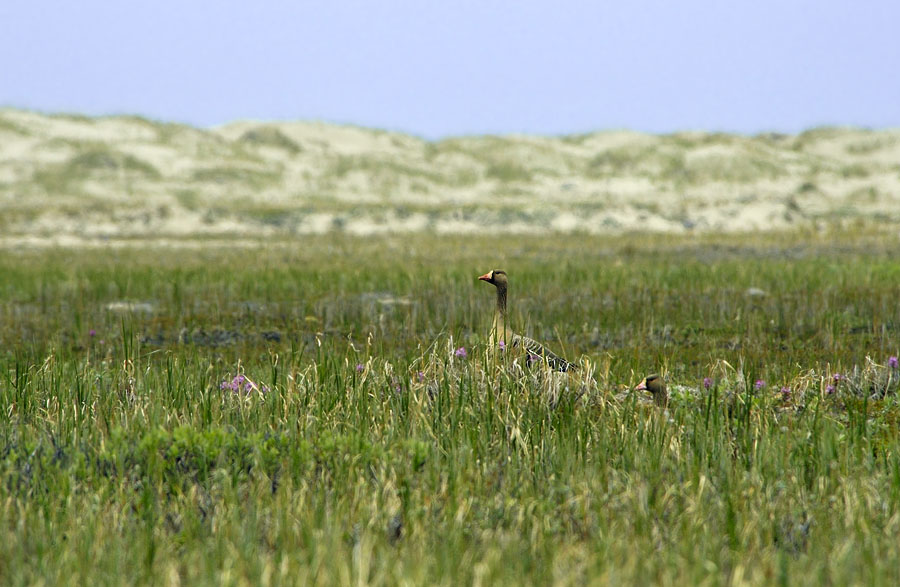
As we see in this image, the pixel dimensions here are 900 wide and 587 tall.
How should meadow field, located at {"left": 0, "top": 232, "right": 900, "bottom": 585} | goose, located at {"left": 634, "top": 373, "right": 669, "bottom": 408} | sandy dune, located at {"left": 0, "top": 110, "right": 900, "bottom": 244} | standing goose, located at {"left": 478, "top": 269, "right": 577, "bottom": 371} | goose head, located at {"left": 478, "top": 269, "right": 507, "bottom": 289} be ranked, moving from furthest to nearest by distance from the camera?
sandy dune, located at {"left": 0, "top": 110, "right": 900, "bottom": 244} < goose head, located at {"left": 478, "top": 269, "right": 507, "bottom": 289} < standing goose, located at {"left": 478, "top": 269, "right": 577, "bottom": 371} < goose, located at {"left": 634, "top": 373, "right": 669, "bottom": 408} < meadow field, located at {"left": 0, "top": 232, "right": 900, "bottom": 585}

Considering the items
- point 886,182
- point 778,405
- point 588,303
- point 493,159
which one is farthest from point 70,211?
point 886,182

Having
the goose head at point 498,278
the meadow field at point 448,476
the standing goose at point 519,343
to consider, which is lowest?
the meadow field at point 448,476

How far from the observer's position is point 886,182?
67500mm

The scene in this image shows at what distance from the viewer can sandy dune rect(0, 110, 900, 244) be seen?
4172 centimetres

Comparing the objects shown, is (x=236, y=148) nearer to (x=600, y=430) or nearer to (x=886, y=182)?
(x=886, y=182)

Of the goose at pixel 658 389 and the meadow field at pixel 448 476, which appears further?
the goose at pixel 658 389

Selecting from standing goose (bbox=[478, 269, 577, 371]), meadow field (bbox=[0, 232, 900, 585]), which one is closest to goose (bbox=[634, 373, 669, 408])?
meadow field (bbox=[0, 232, 900, 585])

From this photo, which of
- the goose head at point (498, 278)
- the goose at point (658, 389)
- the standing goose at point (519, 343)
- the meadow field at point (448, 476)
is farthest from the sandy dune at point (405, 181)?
the goose at point (658, 389)

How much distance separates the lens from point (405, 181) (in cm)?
7300

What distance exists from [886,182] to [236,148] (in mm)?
53284

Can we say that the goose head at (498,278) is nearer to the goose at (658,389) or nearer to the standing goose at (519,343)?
the standing goose at (519,343)

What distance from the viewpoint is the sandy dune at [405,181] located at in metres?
41.7

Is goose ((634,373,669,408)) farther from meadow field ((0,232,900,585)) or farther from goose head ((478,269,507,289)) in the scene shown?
goose head ((478,269,507,289))

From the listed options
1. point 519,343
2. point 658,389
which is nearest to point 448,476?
point 658,389
